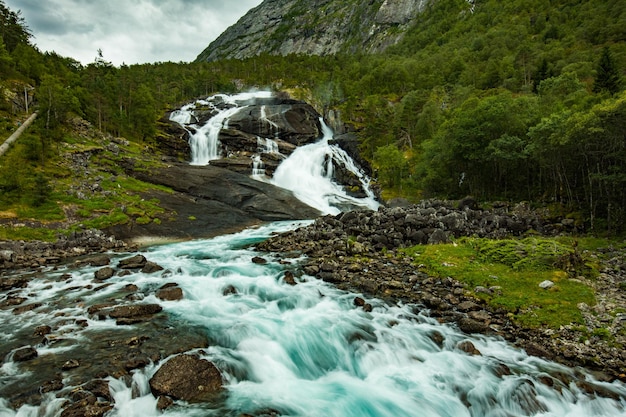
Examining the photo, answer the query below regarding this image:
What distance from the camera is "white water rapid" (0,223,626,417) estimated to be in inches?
301

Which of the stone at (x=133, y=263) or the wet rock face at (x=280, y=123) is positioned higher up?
the wet rock face at (x=280, y=123)

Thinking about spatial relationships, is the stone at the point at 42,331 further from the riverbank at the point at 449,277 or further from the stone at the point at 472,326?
the stone at the point at 472,326

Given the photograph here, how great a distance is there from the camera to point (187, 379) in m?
7.82

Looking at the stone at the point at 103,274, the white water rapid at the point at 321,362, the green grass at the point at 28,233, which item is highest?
the green grass at the point at 28,233

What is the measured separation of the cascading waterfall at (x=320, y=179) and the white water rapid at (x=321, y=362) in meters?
28.7

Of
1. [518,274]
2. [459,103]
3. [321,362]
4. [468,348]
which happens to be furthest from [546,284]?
[459,103]

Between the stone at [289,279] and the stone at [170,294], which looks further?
the stone at [289,279]

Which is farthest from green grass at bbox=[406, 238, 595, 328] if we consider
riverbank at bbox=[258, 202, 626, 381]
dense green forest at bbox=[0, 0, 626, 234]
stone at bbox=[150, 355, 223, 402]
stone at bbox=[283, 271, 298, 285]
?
stone at bbox=[150, 355, 223, 402]

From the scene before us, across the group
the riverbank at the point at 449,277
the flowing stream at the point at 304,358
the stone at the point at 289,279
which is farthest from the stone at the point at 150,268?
the riverbank at the point at 449,277

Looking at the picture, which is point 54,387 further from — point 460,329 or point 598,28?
point 598,28

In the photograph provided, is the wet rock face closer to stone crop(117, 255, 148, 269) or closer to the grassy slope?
the grassy slope

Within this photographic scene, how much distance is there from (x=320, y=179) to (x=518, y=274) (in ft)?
136

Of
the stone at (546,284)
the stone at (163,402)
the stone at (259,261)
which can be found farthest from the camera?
the stone at (259,261)

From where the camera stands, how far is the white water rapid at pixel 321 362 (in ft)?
25.1
